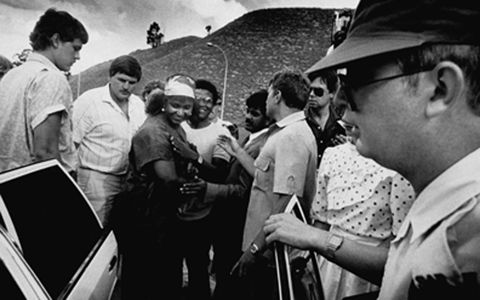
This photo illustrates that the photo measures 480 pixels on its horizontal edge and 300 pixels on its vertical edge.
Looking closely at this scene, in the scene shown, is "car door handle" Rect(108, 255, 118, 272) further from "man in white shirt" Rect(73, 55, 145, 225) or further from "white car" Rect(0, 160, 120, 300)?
"man in white shirt" Rect(73, 55, 145, 225)

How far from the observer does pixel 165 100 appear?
3.44 m

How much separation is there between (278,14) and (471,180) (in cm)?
8100

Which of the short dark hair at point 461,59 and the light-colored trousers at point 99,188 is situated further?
the light-colored trousers at point 99,188

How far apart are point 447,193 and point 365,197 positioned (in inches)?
37.8

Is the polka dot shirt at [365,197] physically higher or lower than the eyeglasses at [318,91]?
lower

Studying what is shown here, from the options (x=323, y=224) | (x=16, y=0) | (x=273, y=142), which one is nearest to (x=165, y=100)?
(x=273, y=142)

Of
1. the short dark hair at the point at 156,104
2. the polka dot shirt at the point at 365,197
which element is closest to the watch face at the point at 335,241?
the polka dot shirt at the point at 365,197

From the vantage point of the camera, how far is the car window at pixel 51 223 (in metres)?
1.54

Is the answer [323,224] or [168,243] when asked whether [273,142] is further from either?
→ [168,243]

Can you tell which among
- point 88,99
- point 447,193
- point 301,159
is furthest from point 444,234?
point 88,99

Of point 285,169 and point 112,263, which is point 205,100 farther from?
point 112,263

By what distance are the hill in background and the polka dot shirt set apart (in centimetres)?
4770

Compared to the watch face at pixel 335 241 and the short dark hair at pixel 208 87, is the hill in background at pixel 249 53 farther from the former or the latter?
the watch face at pixel 335 241

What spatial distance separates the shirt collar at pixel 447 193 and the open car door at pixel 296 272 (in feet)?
1.76
